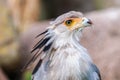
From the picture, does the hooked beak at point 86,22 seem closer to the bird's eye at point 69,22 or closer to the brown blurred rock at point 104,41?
the bird's eye at point 69,22

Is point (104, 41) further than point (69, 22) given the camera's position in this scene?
Yes

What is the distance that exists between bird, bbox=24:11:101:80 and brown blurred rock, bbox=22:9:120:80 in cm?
416

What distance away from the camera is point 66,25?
468 cm

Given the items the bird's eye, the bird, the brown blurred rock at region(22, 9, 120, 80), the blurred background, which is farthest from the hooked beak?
the brown blurred rock at region(22, 9, 120, 80)

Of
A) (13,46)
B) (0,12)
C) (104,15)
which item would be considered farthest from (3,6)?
(104,15)

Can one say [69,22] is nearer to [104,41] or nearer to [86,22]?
[86,22]

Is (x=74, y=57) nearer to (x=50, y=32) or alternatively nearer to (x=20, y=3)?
(x=50, y=32)

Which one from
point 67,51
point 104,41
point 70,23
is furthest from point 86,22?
point 104,41

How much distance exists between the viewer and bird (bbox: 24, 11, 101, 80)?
4652 mm

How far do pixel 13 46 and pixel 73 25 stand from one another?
691cm

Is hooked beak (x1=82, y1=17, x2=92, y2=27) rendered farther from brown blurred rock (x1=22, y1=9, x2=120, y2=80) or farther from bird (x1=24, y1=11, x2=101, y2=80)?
brown blurred rock (x1=22, y1=9, x2=120, y2=80)

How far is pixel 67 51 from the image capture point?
4.71 metres

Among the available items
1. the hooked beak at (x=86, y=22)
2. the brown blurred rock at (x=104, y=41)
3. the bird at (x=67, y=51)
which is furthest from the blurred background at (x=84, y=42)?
the hooked beak at (x=86, y=22)

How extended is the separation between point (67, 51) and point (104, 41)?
214 inches
